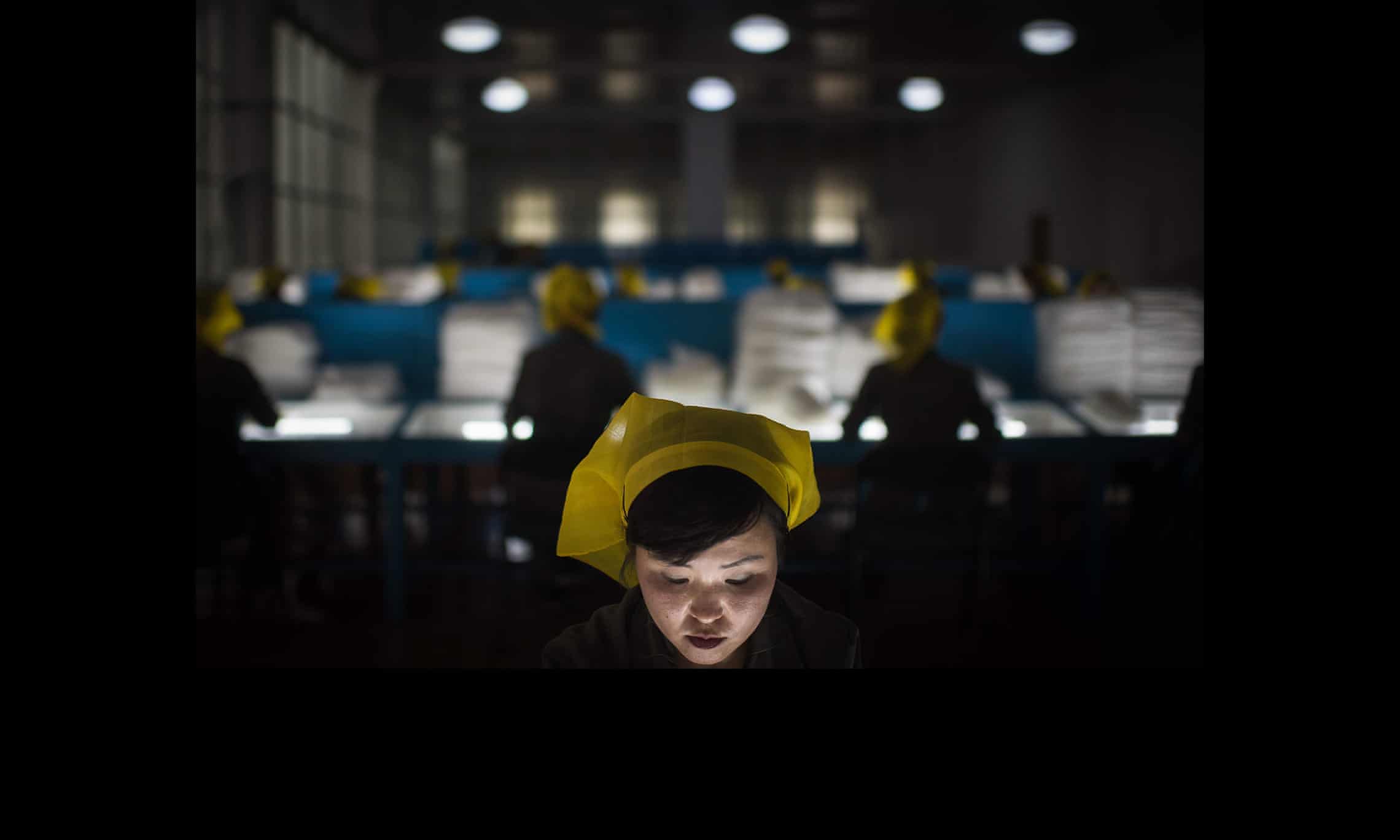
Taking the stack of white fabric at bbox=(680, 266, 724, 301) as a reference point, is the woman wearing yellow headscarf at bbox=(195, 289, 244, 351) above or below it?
below

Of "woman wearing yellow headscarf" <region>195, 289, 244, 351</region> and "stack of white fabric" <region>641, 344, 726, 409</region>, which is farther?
"stack of white fabric" <region>641, 344, 726, 409</region>

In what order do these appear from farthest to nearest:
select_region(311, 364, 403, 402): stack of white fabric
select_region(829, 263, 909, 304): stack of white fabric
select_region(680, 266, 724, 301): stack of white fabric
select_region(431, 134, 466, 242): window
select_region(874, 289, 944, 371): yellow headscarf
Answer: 1. select_region(431, 134, 466, 242): window
2. select_region(680, 266, 724, 301): stack of white fabric
3. select_region(829, 263, 909, 304): stack of white fabric
4. select_region(311, 364, 403, 402): stack of white fabric
5. select_region(874, 289, 944, 371): yellow headscarf

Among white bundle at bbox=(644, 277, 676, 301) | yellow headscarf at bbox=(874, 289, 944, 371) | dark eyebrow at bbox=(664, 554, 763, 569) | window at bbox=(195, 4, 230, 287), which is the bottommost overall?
dark eyebrow at bbox=(664, 554, 763, 569)

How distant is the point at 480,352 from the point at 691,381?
0.71 meters

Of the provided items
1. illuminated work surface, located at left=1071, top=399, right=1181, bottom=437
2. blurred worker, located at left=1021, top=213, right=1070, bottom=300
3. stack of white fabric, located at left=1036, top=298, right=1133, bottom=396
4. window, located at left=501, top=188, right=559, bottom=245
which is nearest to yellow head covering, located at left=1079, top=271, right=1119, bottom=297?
stack of white fabric, located at left=1036, top=298, right=1133, bottom=396

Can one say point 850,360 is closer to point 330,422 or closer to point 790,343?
point 790,343

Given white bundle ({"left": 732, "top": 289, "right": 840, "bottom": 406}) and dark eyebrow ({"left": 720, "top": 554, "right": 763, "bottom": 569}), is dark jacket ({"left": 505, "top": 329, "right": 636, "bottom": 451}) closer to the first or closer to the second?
white bundle ({"left": 732, "top": 289, "right": 840, "bottom": 406})

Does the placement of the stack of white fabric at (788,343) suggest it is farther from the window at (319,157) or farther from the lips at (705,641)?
the window at (319,157)

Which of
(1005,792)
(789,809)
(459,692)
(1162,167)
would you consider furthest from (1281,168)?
(1162,167)

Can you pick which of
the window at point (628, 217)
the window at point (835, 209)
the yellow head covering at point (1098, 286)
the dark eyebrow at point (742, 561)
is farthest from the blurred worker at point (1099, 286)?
the window at point (628, 217)

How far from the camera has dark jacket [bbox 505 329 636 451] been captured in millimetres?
2959

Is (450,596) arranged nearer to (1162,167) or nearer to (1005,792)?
(1005,792)

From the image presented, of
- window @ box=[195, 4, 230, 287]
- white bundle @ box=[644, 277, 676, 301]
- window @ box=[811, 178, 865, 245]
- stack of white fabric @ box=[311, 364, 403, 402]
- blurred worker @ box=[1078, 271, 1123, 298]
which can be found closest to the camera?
stack of white fabric @ box=[311, 364, 403, 402]

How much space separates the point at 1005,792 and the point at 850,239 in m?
18.1
